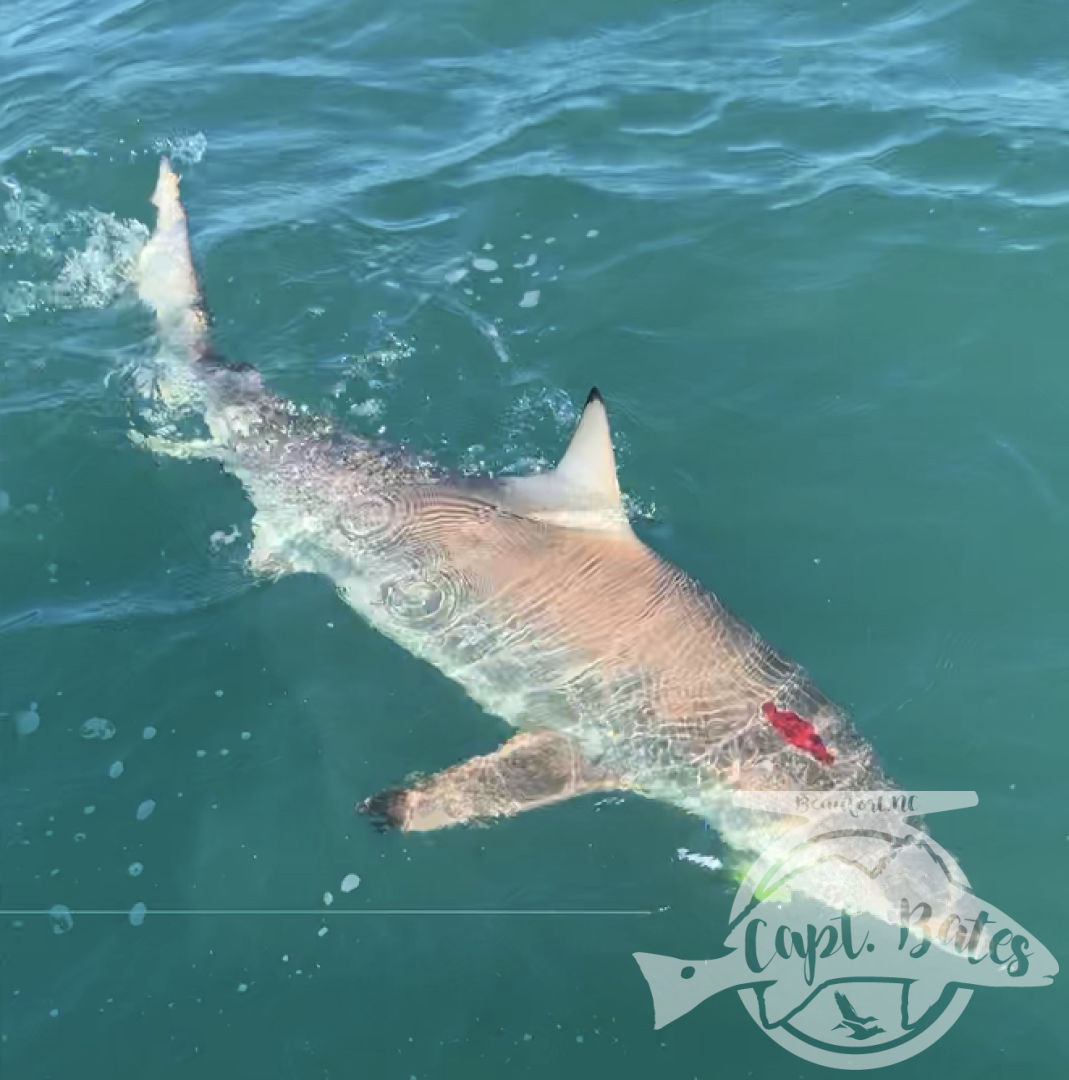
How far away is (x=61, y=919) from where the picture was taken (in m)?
5.31

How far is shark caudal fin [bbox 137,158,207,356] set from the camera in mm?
8312

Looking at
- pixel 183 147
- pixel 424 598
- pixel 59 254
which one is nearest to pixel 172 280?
pixel 59 254

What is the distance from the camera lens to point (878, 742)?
616 cm

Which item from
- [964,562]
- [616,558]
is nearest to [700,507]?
[616,558]

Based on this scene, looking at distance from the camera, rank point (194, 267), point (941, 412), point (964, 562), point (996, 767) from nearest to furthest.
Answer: point (996, 767) < point (964, 562) < point (941, 412) < point (194, 267)

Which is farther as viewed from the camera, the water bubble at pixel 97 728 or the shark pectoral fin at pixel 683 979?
the water bubble at pixel 97 728

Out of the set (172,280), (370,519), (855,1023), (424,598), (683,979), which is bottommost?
(855,1023)

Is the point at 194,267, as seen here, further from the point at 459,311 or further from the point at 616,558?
the point at 616,558

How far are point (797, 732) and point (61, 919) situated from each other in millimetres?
3714

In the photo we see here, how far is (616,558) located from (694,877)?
5.99 ft

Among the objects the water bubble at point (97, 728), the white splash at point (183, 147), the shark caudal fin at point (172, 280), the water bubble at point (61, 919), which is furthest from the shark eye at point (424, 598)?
the white splash at point (183, 147)

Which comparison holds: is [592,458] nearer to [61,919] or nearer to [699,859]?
[699,859]

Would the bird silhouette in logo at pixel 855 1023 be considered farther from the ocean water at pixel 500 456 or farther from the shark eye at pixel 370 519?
the shark eye at pixel 370 519
